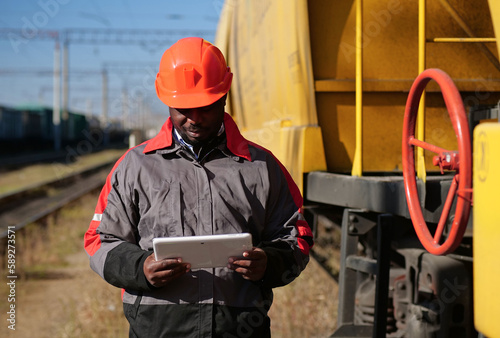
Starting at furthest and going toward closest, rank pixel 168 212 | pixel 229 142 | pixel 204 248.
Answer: pixel 229 142 → pixel 168 212 → pixel 204 248

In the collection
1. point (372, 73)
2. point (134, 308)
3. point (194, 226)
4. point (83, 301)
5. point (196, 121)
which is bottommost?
point (83, 301)

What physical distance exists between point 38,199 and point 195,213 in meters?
15.1

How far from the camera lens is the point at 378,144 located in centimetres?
401

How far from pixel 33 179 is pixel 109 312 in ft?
54.7

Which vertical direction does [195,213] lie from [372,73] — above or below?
below

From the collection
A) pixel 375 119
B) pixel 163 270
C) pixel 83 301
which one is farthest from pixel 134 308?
pixel 83 301

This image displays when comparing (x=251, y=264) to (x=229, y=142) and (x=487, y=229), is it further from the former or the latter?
(x=487, y=229)

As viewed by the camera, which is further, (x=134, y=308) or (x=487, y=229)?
(x=134, y=308)

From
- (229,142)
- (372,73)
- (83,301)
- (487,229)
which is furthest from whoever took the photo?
(83,301)

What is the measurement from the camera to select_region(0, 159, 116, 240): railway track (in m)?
12.5

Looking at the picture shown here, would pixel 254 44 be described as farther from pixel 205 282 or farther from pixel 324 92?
pixel 205 282

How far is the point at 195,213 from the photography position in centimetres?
225

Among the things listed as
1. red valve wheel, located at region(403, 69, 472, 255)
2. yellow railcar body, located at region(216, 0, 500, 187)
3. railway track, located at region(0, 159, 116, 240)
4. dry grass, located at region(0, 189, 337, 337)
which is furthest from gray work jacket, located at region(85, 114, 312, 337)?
railway track, located at region(0, 159, 116, 240)

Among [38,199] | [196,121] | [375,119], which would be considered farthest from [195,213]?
[38,199]
